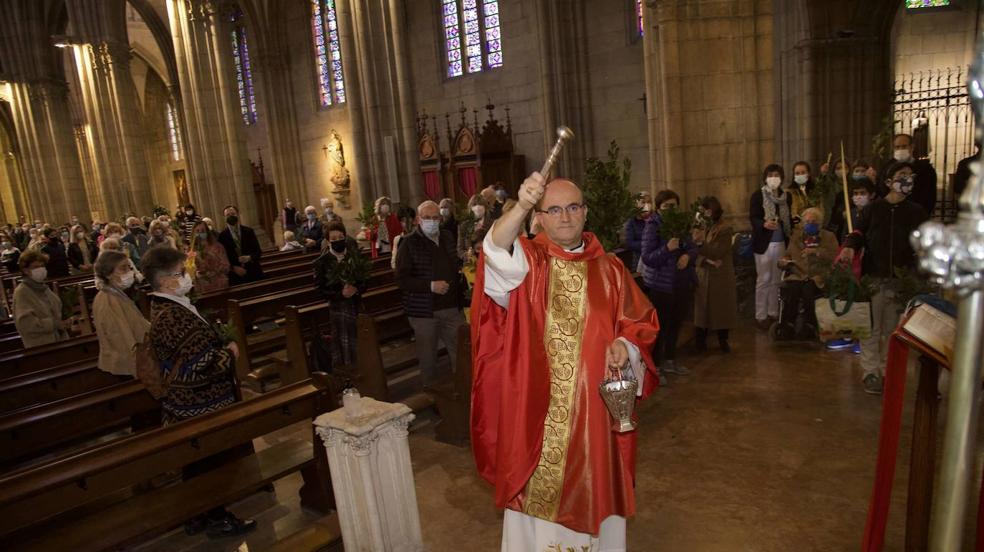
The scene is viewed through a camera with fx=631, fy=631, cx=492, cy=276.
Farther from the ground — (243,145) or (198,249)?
(243,145)

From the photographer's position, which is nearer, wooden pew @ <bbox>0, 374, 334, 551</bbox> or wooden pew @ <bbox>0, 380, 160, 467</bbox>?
wooden pew @ <bbox>0, 374, 334, 551</bbox>

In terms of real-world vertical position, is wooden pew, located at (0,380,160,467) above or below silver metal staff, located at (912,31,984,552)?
below

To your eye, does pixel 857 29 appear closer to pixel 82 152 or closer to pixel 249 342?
pixel 249 342

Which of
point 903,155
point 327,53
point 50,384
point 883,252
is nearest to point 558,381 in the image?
point 883,252

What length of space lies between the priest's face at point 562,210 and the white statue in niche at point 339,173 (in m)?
20.7

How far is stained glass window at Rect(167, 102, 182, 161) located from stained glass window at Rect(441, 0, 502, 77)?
22.2m

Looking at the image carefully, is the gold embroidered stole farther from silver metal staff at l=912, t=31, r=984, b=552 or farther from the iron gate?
the iron gate

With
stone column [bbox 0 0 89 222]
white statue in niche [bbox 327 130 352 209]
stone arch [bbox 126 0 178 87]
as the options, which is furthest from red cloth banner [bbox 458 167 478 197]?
stone column [bbox 0 0 89 222]

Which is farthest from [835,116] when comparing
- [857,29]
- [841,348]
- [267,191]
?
[267,191]

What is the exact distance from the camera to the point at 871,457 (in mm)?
4172

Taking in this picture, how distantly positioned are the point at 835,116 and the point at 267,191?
68.3ft

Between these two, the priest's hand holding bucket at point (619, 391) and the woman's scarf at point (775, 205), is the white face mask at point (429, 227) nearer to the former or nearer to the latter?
the priest's hand holding bucket at point (619, 391)

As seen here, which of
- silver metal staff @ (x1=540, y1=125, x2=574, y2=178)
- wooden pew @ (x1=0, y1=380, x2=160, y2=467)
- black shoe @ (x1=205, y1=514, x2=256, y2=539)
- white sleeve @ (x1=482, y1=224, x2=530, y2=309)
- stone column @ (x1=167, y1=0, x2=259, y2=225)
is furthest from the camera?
stone column @ (x1=167, y1=0, x2=259, y2=225)

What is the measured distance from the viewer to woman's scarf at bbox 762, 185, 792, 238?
23.1ft
